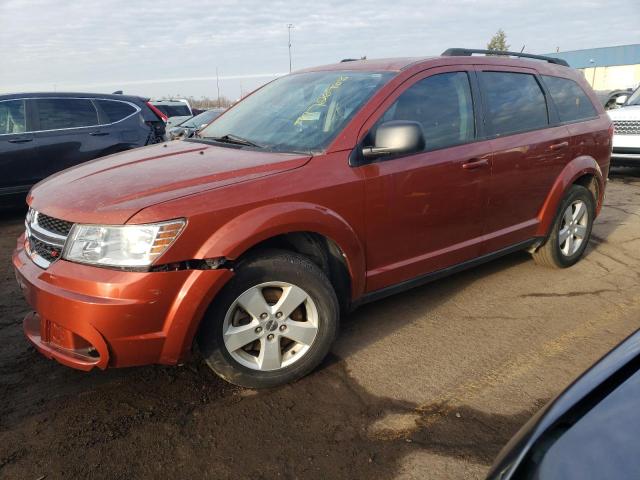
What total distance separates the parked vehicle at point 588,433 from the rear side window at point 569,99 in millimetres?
3287

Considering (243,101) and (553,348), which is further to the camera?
(243,101)

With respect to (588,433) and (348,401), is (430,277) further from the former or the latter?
(588,433)

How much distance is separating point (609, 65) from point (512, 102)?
59189mm

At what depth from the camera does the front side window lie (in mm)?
3320

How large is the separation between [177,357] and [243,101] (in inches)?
91.1

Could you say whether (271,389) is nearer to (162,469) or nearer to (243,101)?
(162,469)

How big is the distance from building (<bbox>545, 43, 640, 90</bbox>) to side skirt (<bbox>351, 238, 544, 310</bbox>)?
Result: 1912 inches

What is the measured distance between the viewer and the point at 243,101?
4125 mm

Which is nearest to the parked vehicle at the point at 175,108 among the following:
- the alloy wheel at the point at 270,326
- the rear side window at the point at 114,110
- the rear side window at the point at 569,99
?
the rear side window at the point at 114,110

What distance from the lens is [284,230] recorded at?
8.81 feet


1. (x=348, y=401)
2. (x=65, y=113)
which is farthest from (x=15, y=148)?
(x=348, y=401)

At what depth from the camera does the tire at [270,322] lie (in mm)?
2592

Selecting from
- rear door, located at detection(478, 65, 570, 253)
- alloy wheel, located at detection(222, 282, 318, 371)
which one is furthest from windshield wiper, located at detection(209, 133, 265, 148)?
rear door, located at detection(478, 65, 570, 253)

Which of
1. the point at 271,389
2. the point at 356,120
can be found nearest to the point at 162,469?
the point at 271,389
